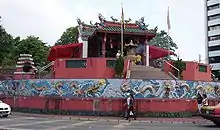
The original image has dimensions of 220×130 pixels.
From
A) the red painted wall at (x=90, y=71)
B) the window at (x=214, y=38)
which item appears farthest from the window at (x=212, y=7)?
the red painted wall at (x=90, y=71)

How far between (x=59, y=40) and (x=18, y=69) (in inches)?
1218

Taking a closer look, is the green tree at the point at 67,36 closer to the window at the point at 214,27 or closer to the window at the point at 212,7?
the window at the point at 214,27

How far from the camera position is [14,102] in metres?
29.5

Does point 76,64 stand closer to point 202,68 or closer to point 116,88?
point 116,88

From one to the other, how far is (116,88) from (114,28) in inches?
480

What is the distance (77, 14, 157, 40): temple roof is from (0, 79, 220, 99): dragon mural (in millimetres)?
9992

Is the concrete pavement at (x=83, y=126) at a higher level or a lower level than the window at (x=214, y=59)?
lower

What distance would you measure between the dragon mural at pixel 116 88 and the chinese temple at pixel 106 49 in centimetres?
89

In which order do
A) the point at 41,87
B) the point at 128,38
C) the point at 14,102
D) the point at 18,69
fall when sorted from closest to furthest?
the point at 41,87
the point at 14,102
the point at 18,69
the point at 128,38

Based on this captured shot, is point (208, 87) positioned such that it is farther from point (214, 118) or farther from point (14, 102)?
point (14, 102)

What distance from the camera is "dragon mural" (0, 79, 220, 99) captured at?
25812mm

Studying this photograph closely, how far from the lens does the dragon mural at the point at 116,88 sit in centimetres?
2581

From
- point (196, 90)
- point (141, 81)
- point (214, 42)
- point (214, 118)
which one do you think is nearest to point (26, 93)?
point (141, 81)

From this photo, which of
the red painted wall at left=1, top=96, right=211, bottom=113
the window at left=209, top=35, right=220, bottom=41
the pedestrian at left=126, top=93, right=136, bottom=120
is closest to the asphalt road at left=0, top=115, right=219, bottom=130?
the pedestrian at left=126, top=93, right=136, bottom=120
